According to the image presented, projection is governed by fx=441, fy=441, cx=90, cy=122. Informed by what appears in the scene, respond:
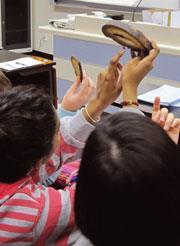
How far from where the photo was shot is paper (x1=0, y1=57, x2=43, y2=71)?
2.46 m

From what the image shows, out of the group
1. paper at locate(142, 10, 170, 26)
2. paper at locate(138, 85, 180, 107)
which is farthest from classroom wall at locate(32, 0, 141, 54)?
paper at locate(138, 85, 180, 107)

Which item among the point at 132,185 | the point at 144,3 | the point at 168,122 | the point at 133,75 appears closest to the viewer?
the point at 132,185

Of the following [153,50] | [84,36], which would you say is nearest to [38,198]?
[153,50]

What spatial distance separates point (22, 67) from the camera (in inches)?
97.4

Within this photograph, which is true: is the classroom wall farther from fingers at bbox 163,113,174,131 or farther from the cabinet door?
fingers at bbox 163,113,174,131

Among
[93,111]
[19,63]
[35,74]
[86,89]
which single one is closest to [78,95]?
[86,89]

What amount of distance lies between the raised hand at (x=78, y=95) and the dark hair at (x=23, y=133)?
1.32ft

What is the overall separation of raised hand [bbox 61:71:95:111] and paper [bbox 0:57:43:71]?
1.11 meters

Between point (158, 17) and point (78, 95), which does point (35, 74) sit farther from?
point (78, 95)

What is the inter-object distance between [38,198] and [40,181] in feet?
0.70

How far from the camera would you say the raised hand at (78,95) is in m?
1.37

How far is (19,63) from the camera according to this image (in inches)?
100

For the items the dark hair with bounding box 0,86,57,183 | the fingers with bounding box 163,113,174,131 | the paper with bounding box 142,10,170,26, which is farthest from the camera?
the paper with bounding box 142,10,170,26

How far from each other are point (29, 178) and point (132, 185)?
388mm
